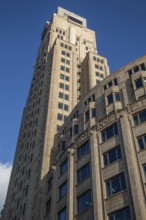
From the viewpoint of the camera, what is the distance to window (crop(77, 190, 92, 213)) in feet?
113

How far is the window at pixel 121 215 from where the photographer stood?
29053 millimetres

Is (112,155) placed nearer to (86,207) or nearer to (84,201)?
(84,201)

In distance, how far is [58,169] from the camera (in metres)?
45.0

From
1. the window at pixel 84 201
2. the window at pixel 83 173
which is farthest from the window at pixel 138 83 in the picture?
the window at pixel 84 201

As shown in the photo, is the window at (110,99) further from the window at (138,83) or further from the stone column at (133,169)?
the stone column at (133,169)

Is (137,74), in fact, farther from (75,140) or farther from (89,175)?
(89,175)

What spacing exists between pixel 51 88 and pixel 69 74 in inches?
458

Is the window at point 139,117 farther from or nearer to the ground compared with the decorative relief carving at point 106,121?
nearer to the ground

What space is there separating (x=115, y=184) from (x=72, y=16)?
344ft

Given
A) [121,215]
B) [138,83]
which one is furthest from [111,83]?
[121,215]

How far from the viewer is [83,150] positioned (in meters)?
41.3

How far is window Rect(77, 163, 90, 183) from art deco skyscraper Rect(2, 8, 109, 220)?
11079 millimetres

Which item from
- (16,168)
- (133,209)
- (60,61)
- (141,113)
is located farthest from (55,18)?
(133,209)

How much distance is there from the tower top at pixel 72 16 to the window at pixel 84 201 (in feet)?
318
